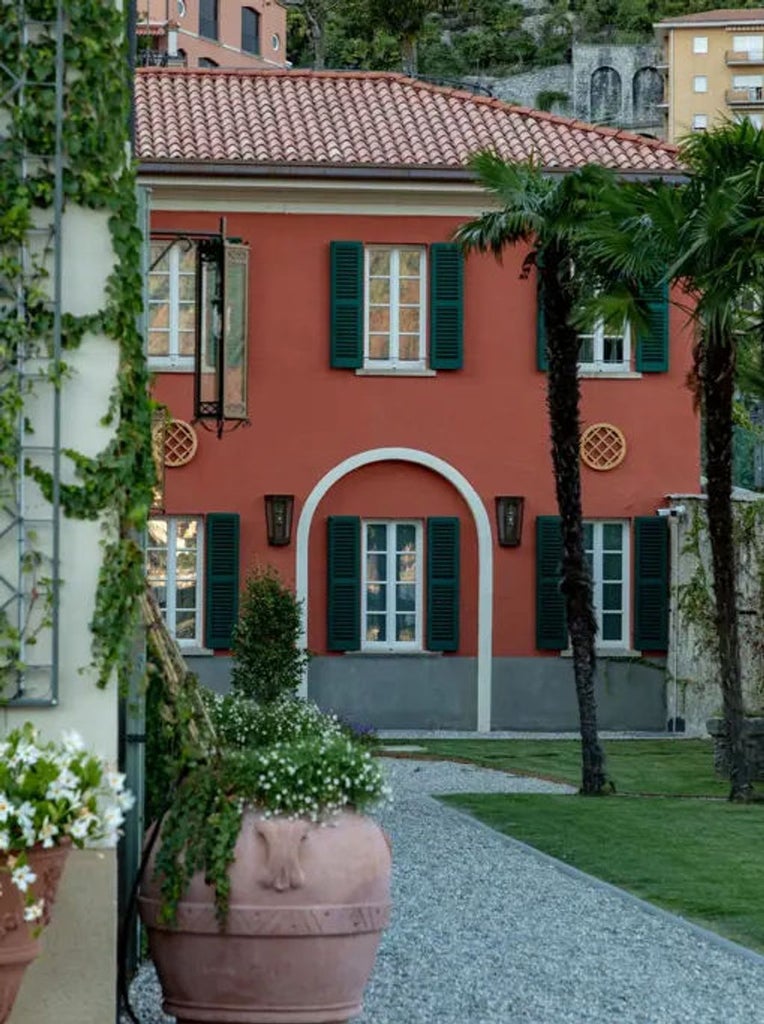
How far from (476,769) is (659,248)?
18.7ft

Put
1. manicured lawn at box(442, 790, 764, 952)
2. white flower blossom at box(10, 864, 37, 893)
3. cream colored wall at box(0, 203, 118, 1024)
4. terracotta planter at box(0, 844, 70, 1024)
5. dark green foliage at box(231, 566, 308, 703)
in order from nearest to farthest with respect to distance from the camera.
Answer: white flower blossom at box(10, 864, 37, 893)
terracotta planter at box(0, 844, 70, 1024)
cream colored wall at box(0, 203, 118, 1024)
manicured lawn at box(442, 790, 764, 952)
dark green foliage at box(231, 566, 308, 703)

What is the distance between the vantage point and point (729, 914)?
38.2ft

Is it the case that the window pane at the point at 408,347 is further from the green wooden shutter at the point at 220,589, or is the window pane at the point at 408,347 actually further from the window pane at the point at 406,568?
the green wooden shutter at the point at 220,589

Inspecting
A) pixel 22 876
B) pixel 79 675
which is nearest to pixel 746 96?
pixel 79 675

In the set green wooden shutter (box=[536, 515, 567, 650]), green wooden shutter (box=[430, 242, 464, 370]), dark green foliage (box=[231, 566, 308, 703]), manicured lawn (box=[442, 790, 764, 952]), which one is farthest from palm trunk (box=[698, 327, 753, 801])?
green wooden shutter (box=[430, 242, 464, 370])

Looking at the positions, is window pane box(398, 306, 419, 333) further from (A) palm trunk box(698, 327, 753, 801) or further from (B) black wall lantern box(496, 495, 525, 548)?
(A) palm trunk box(698, 327, 753, 801)

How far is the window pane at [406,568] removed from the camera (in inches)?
1069

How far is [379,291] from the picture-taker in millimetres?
27016

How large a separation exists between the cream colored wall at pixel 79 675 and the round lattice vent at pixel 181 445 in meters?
19.2

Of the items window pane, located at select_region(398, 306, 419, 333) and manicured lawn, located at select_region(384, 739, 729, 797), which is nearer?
manicured lawn, located at select_region(384, 739, 729, 797)

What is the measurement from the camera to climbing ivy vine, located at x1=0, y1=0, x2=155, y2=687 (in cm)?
733

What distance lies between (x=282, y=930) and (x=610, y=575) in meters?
20.2

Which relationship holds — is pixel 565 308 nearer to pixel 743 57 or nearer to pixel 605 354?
pixel 605 354

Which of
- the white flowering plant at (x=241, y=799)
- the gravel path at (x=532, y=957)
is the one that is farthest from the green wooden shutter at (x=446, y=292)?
the white flowering plant at (x=241, y=799)
